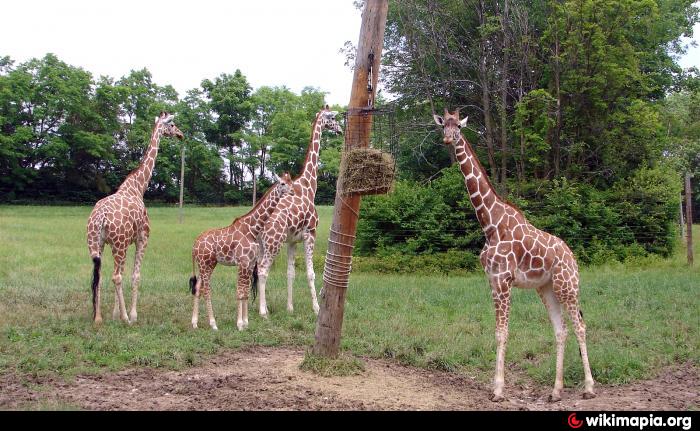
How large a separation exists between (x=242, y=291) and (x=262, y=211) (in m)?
1.59

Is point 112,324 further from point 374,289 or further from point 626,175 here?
point 626,175

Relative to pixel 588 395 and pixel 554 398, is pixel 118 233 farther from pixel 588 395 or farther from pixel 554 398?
pixel 588 395

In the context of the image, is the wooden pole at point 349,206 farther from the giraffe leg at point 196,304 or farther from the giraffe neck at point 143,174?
the giraffe neck at point 143,174

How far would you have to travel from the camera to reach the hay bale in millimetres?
7305

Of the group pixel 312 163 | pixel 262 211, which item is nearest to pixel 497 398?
pixel 262 211

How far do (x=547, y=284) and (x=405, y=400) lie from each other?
7.83 ft

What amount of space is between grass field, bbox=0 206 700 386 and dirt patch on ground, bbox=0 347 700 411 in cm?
37

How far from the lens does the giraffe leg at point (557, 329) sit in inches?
269

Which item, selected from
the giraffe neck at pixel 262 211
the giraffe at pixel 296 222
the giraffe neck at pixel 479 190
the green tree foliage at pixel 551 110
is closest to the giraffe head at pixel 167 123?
the giraffe neck at pixel 262 211

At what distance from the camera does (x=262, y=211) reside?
10.6 meters

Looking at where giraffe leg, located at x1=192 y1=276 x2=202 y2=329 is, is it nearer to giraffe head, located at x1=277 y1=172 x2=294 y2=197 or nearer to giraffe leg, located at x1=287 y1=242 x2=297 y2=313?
giraffe leg, located at x1=287 y1=242 x2=297 y2=313

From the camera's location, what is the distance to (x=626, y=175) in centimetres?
1970
